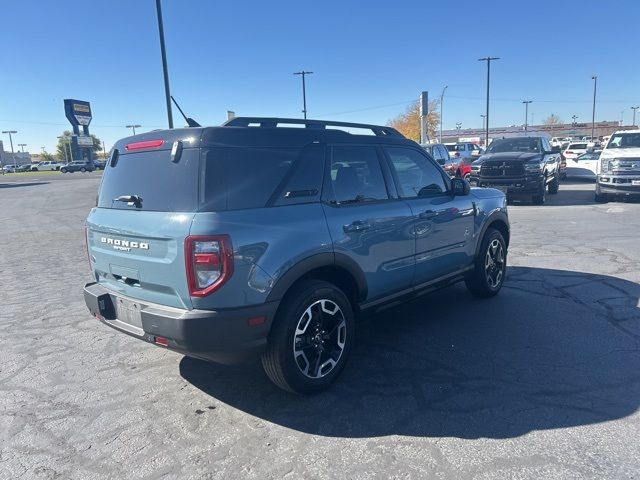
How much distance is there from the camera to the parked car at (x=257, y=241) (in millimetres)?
2896

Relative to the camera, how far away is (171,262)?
2.96 meters

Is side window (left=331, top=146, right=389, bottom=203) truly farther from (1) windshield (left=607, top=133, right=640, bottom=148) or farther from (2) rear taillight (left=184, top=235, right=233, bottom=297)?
(1) windshield (left=607, top=133, right=640, bottom=148)

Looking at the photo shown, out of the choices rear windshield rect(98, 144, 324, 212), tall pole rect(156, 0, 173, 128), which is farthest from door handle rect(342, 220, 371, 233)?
tall pole rect(156, 0, 173, 128)

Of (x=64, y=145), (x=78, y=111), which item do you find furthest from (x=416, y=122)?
(x=64, y=145)

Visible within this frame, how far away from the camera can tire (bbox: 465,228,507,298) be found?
5.36 metres

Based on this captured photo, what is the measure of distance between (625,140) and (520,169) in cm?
366

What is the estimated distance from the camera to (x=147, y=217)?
3156 mm

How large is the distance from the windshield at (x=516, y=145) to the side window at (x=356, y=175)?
12.7m

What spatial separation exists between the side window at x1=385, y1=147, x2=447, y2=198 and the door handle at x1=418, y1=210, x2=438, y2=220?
7.0 inches

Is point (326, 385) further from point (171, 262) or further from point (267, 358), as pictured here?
point (171, 262)

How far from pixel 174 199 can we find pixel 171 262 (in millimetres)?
413

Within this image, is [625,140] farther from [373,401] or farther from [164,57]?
[373,401]

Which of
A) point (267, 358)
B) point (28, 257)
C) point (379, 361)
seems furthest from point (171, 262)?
point (28, 257)

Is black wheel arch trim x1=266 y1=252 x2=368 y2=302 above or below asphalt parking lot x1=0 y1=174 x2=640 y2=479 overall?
above
